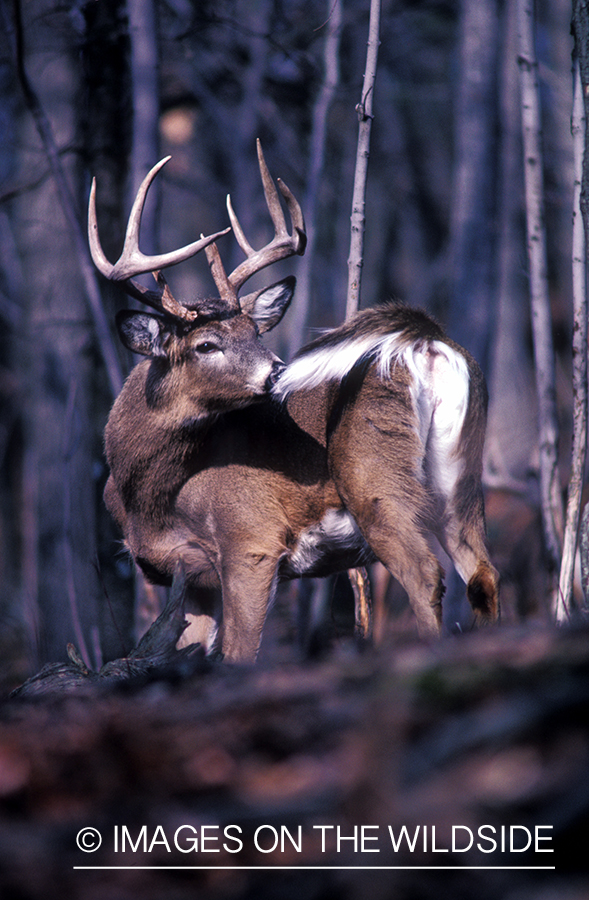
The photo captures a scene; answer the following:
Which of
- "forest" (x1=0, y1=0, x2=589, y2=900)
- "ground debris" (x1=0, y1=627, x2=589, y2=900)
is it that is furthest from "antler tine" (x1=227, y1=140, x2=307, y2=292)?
"ground debris" (x1=0, y1=627, x2=589, y2=900)

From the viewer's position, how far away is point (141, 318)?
16.8 feet

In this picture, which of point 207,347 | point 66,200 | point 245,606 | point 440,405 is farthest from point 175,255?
point 66,200

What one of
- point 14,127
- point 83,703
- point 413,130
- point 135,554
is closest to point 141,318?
point 135,554

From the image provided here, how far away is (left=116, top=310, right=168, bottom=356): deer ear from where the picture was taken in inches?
200

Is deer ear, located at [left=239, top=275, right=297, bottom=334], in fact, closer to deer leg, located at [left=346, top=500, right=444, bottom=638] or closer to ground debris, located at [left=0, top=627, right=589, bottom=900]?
deer leg, located at [left=346, top=500, right=444, bottom=638]

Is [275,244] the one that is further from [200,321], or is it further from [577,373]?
[577,373]

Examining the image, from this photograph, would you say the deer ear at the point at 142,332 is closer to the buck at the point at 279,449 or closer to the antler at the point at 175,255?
the buck at the point at 279,449

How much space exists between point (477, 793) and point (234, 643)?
3.59 m

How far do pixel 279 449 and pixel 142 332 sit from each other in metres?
1.15

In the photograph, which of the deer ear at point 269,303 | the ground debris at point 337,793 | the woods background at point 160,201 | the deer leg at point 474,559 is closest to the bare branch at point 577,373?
the deer leg at point 474,559

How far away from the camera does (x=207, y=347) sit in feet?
16.9

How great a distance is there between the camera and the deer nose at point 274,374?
4.98 m
